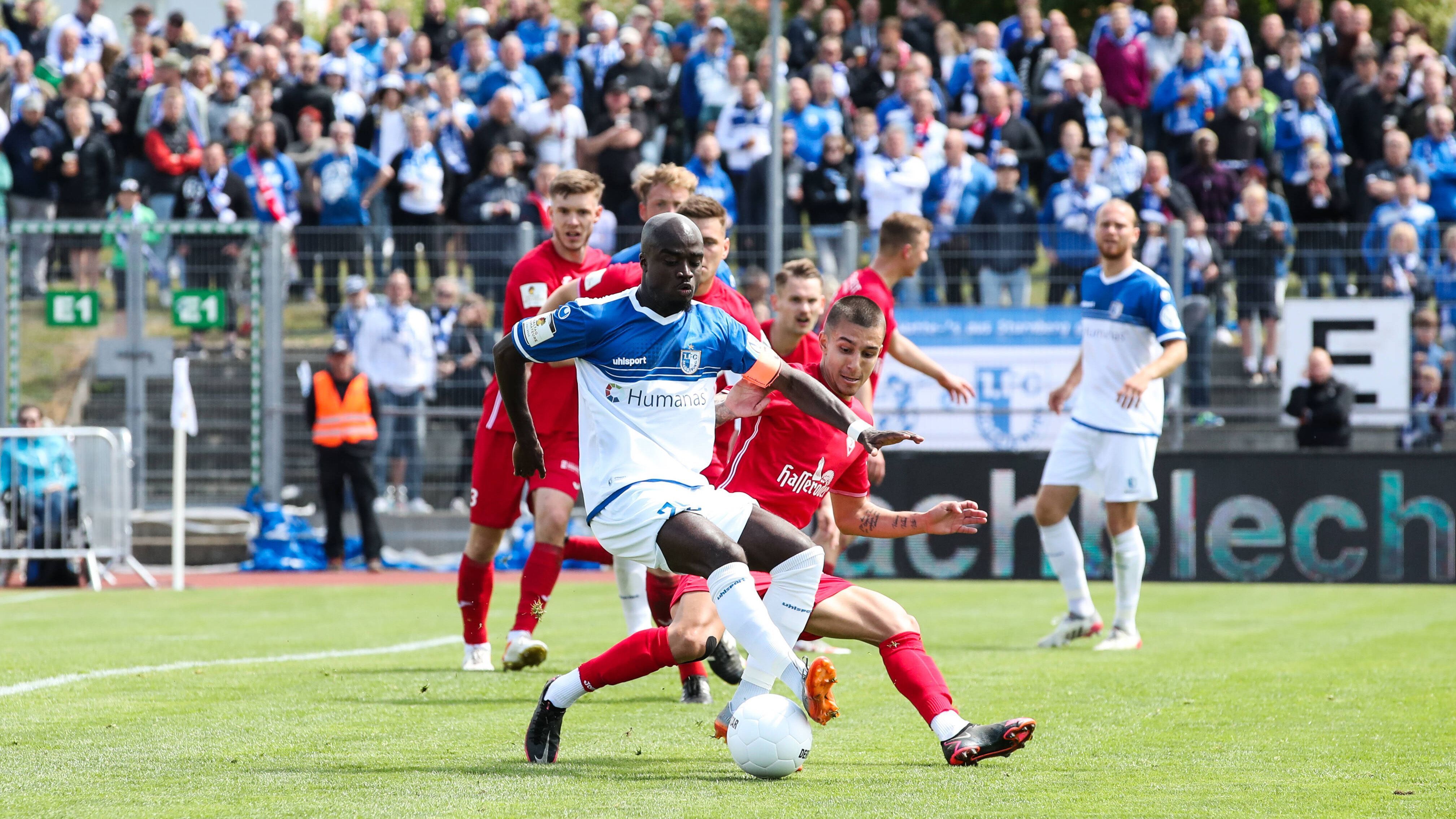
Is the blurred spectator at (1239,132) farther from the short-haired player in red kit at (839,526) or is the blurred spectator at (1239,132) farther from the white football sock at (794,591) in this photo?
the white football sock at (794,591)

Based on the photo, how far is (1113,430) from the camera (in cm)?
1011

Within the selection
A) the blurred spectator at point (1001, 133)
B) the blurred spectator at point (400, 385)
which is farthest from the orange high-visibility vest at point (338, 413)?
the blurred spectator at point (1001, 133)

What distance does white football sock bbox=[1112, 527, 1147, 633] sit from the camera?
389 inches

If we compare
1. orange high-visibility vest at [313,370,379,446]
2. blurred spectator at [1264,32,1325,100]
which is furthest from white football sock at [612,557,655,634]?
blurred spectator at [1264,32,1325,100]

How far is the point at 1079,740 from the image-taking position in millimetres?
6062

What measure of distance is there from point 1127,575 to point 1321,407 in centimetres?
698

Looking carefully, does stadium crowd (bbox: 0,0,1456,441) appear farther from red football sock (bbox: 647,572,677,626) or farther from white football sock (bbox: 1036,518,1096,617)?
red football sock (bbox: 647,572,677,626)

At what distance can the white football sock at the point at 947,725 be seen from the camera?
5488 millimetres

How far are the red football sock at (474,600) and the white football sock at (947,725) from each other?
3394 mm

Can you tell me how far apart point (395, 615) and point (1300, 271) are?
9435 millimetres

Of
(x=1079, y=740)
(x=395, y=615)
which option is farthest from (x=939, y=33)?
(x=1079, y=740)

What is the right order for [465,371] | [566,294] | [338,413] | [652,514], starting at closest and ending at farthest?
[652,514]
[566,294]
[338,413]
[465,371]

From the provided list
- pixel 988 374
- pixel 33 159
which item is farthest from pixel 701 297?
pixel 33 159

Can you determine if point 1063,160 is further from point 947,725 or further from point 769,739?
point 769,739
